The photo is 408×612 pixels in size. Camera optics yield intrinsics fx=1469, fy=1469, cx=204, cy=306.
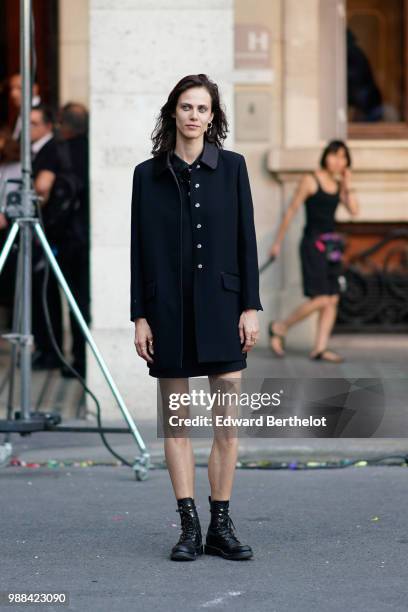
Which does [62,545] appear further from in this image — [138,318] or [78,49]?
[78,49]

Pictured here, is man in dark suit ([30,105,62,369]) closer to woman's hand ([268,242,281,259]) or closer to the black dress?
woman's hand ([268,242,281,259])

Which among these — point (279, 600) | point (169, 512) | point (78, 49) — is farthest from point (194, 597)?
point (78, 49)

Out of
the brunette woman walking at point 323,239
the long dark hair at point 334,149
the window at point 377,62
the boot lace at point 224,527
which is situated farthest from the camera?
the window at point 377,62

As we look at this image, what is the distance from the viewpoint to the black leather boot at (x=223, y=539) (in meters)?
5.86

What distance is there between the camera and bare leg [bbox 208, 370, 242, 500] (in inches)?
231

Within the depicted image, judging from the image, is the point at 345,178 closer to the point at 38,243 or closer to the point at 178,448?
the point at 38,243

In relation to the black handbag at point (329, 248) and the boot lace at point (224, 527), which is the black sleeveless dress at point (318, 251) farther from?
the boot lace at point (224, 527)

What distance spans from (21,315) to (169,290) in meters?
2.44

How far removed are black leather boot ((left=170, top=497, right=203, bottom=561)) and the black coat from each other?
0.58m

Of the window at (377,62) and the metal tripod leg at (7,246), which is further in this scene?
the window at (377,62)

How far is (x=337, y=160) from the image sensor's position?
11.9 m

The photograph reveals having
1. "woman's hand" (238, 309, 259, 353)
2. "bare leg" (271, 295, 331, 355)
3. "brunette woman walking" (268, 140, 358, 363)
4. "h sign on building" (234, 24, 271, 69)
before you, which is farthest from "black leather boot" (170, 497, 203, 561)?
"h sign on building" (234, 24, 271, 69)

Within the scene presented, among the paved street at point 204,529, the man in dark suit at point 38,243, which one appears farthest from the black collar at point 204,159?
the man in dark suit at point 38,243

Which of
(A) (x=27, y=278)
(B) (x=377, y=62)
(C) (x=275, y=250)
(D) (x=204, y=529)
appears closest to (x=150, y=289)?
(D) (x=204, y=529)
